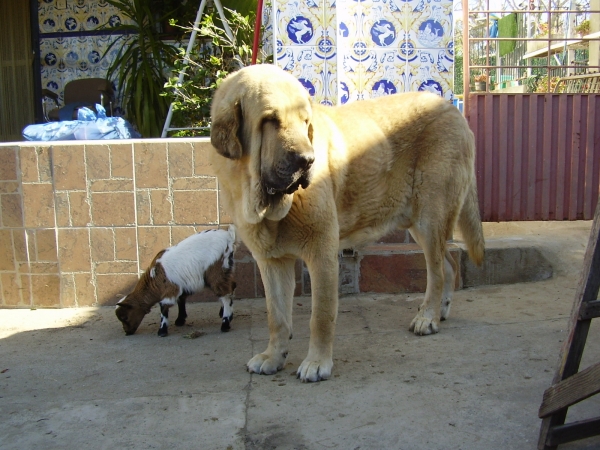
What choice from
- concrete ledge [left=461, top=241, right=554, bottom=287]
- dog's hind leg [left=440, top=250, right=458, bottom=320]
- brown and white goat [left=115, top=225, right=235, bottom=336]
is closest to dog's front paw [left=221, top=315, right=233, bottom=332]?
brown and white goat [left=115, top=225, right=235, bottom=336]

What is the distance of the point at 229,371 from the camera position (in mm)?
3693

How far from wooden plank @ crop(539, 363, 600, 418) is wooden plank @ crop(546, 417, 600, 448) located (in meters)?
0.07

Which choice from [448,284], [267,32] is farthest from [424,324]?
[267,32]

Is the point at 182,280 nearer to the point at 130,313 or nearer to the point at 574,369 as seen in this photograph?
the point at 130,313

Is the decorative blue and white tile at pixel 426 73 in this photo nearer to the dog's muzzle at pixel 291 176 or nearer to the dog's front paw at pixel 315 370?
the dog's muzzle at pixel 291 176

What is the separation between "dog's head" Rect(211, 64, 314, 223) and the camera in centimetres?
306

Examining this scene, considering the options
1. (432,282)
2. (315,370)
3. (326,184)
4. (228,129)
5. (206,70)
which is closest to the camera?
(228,129)

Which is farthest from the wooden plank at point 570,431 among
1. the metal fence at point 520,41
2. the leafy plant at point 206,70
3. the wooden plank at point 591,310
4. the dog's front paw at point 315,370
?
the leafy plant at point 206,70

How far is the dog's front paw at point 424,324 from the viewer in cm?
422

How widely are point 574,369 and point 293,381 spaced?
1.51 m

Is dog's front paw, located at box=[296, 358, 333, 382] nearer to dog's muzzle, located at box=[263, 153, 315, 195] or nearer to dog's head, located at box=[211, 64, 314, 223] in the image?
dog's head, located at box=[211, 64, 314, 223]

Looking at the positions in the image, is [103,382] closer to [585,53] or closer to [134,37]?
[134,37]

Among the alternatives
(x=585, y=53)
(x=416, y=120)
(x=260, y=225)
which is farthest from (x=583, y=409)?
(x=585, y=53)

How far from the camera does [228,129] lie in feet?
10.7
